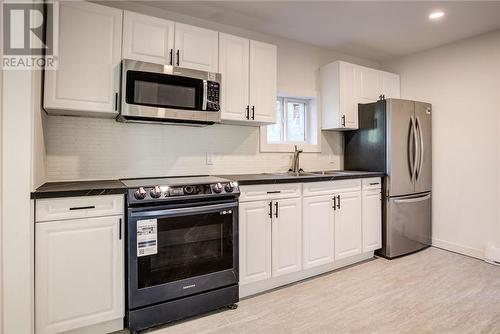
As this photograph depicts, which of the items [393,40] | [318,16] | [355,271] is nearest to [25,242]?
[355,271]

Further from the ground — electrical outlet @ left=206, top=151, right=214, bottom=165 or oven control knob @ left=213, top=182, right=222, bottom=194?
electrical outlet @ left=206, top=151, right=214, bottom=165

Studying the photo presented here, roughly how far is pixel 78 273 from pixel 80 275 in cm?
2

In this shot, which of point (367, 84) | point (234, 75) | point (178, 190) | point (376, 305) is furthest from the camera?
point (367, 84)

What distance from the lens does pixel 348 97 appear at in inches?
137

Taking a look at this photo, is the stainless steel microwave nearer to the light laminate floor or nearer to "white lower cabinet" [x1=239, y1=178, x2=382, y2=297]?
"white lower cabinet" [x1=239, y1=178, x2=382, y2=297]

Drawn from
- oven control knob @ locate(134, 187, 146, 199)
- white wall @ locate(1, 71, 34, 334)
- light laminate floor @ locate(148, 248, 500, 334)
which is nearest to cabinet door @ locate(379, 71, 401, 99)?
light laminate floor @ locate(148, 248, 500, 334)

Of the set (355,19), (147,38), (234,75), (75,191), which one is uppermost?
(355,19)

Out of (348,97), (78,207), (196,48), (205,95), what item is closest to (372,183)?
(348,97)

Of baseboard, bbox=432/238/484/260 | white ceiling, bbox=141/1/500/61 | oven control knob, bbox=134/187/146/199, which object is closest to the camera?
oven control knob, bbox=134/187/146/199

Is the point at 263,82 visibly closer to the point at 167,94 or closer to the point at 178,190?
the point at 167,94

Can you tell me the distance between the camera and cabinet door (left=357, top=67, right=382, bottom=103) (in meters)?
3.59

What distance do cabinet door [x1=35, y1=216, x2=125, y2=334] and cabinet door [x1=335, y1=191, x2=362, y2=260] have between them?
204cm

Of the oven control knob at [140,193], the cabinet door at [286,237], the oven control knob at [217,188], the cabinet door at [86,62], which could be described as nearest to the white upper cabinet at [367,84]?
the cabinet door at [286,237]

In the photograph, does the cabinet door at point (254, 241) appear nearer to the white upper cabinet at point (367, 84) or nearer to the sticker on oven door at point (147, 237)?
the sticker on oven door at point (147, 237)
